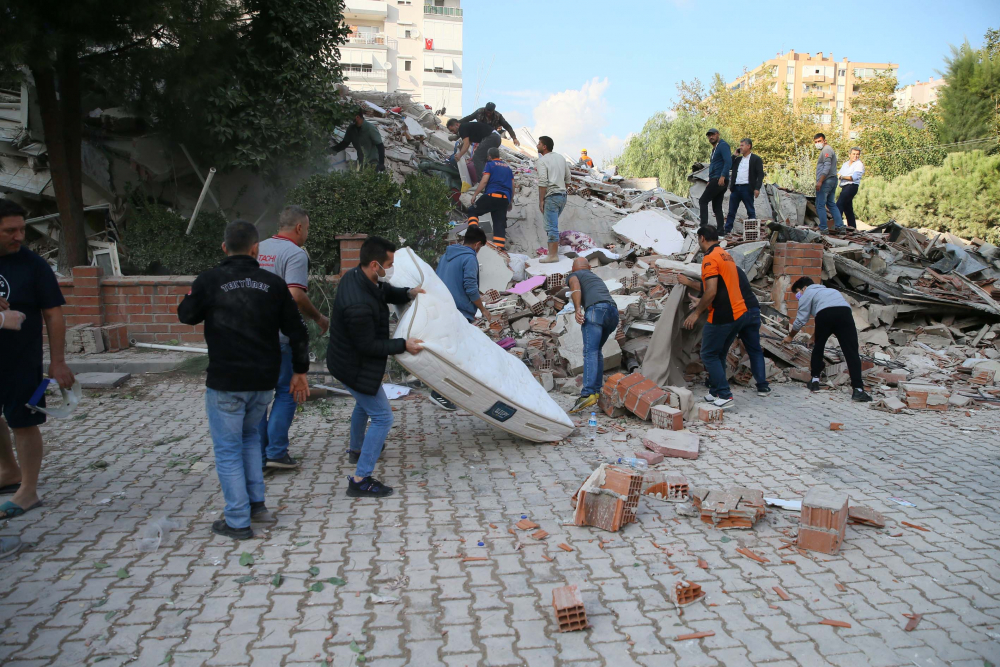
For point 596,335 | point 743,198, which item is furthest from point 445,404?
point 743,198

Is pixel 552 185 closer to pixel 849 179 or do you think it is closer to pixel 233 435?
pixel 849 179

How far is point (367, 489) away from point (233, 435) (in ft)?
3.36

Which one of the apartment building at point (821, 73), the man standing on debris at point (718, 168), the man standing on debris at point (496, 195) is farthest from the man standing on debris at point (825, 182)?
the apartment building at point (821, 73)

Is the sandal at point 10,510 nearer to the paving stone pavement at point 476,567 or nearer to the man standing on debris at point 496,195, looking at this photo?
the paving stone pavement at point 476,567

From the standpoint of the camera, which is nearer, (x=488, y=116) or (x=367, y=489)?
A: (x=367, y=489)

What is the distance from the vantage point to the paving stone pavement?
8.59 ft

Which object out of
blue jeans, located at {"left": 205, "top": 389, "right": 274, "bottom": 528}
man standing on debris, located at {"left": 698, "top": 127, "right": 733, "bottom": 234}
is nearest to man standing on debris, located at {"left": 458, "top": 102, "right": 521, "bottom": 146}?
man standing on debris, located at {"left": 698, "top": 127, "right": 733, "bottom": 234}

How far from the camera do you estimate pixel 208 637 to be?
2.63 m

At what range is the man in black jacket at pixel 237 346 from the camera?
336 centimetres

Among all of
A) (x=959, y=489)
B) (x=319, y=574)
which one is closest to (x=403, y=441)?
(x=319, y=574)

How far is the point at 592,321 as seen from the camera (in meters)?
6.21

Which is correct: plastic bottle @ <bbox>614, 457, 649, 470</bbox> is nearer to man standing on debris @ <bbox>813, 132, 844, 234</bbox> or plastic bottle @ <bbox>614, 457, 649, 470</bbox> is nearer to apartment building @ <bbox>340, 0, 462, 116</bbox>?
man standing on debris @ <bbox>813, 132, 844, 234</bbox>

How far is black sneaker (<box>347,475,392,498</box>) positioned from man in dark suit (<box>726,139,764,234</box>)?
27.9 feet

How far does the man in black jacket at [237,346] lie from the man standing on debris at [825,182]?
1033cm
